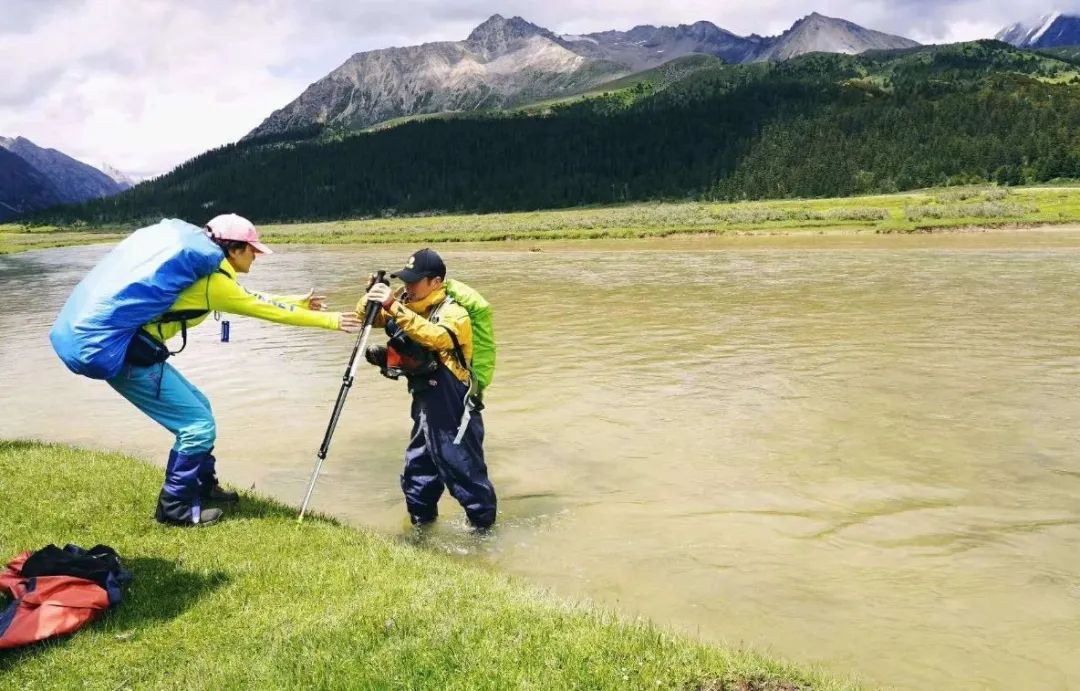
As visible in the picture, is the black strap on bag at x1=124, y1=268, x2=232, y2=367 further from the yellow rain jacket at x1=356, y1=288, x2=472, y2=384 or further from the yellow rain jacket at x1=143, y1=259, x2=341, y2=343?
the yellow rain jacket at x1=356, y1=288, x2=472, y2=384

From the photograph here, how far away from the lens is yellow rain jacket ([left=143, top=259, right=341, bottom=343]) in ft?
25.4

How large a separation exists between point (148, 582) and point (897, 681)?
6.42 m

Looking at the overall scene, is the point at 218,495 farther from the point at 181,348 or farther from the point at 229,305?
the point at 229,305

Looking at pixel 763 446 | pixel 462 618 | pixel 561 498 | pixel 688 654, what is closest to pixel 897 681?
pixel 688 654

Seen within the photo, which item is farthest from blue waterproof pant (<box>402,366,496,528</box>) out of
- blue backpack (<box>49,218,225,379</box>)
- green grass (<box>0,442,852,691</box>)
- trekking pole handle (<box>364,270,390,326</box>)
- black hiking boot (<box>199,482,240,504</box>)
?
blue backpack (<box>49,218,225,379</box>)

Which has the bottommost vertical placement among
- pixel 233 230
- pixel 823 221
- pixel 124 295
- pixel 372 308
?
pixel 372 308

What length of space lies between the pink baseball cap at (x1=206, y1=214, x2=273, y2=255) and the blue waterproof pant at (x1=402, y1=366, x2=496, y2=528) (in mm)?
2431

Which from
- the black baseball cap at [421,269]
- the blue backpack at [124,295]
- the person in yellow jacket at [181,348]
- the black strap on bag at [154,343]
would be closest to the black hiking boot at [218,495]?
the person in yellow jacket at [181,348]

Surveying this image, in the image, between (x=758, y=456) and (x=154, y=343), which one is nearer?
(x=154, y=343)

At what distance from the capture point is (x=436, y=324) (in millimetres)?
8273

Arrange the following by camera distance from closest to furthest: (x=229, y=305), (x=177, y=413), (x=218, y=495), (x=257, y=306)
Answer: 1. (x=229, y=305)
2. (x=257, y=306)
3. (x=177, y=413)
4. (x=218, y=495)

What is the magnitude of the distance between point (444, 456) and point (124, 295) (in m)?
3.67

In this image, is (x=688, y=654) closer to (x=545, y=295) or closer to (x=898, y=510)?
(x=898, y=510)

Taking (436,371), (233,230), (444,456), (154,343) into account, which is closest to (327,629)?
(444,456)
